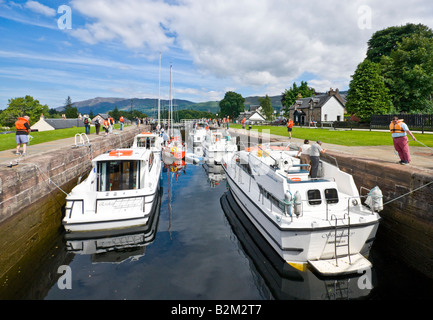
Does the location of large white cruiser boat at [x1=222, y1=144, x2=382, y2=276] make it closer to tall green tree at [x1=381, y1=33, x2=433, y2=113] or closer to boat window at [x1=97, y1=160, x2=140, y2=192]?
boat window at [x1=97, y1=160, x2=140, y2=192]

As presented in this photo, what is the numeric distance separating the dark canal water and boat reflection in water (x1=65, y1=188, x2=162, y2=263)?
0.03 metres

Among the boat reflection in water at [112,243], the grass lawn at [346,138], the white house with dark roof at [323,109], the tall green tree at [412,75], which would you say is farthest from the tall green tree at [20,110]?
the tall green tree at [412,75]

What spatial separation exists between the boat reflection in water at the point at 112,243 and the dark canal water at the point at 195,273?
0.03 m

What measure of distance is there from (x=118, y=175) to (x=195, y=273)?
5.33 m

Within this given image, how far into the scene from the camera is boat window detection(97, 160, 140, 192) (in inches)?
383

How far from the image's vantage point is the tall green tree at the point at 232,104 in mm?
98438

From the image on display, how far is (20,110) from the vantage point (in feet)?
245

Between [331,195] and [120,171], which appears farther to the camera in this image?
[120,171]

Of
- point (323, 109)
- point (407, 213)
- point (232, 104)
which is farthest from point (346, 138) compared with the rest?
point (232, 104)

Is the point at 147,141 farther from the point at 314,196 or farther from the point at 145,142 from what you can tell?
the point at 314,196

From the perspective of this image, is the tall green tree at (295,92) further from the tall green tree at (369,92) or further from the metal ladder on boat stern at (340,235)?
the metal ladder on boat stern at (340,235)

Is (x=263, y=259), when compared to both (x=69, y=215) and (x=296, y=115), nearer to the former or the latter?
(x=69, y=215)
